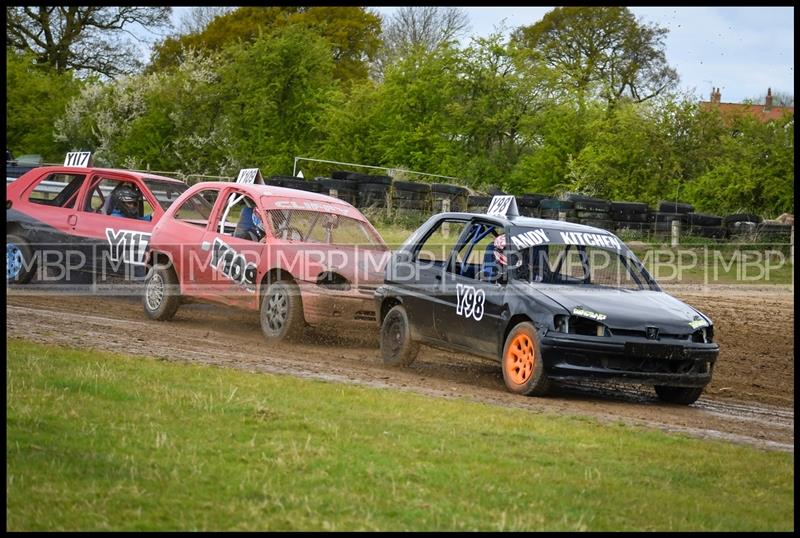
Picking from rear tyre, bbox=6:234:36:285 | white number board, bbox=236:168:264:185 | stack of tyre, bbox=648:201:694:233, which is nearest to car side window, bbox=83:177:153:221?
rear tyre, bbox=6:234:36:285

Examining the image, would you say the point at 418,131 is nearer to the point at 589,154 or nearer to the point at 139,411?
the point at 589,154

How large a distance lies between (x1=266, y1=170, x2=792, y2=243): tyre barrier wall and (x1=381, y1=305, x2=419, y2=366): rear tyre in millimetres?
12981

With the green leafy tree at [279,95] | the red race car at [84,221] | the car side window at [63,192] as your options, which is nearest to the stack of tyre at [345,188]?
the car side window at [63,192]

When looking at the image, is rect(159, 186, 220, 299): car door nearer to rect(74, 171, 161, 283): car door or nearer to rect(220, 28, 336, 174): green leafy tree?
rect(74, 171, 161, 283): car door

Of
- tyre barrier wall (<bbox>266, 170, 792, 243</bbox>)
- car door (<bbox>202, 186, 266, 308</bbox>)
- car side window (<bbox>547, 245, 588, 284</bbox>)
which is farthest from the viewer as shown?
tyre barrier wall (<bbox>266, 170, 792, 243</bbox>)

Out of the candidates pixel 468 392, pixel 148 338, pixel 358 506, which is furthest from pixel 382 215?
pixel 358 506

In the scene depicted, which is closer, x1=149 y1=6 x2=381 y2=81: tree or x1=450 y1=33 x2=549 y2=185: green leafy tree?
x1=450 y1=33 x2=549 y2=185: green leafy tree

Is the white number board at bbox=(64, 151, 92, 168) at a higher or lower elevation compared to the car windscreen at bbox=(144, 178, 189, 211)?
higher

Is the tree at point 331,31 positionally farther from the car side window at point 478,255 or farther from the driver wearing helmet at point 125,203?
the car side window at point 478,255

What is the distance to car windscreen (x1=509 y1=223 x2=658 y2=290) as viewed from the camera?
1032cm

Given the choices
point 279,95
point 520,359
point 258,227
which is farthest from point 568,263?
point 279,95

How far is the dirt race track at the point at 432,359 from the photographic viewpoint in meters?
9.02

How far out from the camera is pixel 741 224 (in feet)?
79.2

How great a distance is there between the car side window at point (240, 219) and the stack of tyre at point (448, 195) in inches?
517
